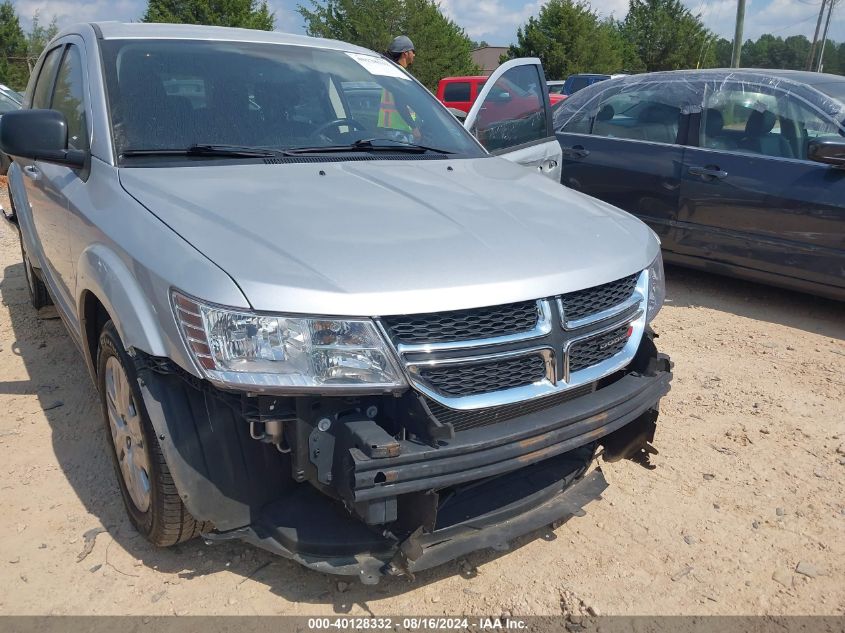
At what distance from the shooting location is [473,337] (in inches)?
84.0

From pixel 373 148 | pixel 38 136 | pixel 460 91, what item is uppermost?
pixel 38 136

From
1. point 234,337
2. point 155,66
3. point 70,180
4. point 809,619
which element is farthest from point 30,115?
point 809,619

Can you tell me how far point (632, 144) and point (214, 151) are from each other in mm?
4146

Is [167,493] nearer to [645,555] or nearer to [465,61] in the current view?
[645,555]

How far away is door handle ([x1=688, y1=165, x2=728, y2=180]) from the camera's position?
5.45 metres

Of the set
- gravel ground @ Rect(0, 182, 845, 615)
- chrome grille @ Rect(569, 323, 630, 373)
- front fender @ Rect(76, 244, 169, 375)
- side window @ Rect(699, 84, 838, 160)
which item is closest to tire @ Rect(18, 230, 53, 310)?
gravel ground @ Rect(0, 182, 845, 615)

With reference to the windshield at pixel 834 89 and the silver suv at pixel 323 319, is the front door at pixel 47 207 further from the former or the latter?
the windshield at pixel 834 89

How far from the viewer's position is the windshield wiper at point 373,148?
3.09m

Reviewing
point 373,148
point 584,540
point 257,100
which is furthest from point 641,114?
point 584,540

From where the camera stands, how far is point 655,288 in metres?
2.77

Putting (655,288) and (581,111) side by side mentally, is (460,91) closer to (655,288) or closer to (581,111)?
(581,111)

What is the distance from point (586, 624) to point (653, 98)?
189 inches

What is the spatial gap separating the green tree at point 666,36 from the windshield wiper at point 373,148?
4095 centimetres

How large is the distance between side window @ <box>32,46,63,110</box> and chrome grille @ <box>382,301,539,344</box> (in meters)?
2.85
